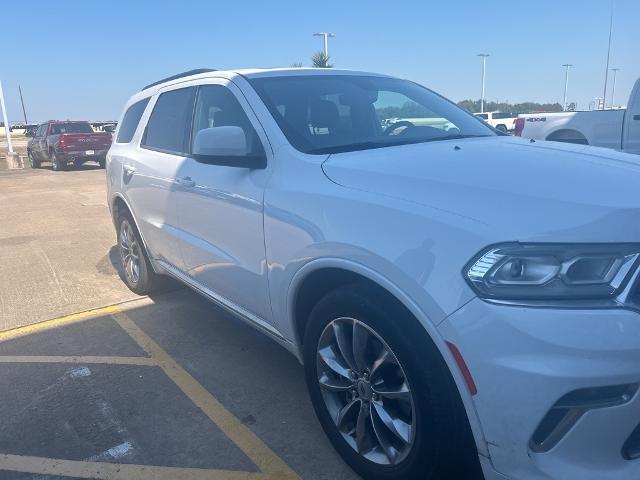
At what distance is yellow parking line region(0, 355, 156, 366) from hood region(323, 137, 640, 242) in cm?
215

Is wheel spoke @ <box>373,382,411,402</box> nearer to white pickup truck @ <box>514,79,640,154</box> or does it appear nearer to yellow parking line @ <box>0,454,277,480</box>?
yellow parking line @ <box>0,454,277,480</box>

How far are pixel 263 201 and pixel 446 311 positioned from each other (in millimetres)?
1266

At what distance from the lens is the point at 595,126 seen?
1008 cm

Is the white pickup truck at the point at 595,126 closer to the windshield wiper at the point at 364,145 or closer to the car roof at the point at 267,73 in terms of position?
the car roof at the point at 267,73

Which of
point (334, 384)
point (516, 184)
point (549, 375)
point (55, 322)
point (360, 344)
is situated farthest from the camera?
point (55, 322)

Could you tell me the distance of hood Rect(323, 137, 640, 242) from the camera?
73.5 inches

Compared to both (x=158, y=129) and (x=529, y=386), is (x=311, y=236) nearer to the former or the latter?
(x=529, y=386)

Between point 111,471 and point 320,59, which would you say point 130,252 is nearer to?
point 111,471

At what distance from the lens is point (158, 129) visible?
446 cm

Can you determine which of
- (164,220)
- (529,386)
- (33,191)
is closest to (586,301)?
(529,386)

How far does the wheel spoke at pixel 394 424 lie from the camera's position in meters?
2.25

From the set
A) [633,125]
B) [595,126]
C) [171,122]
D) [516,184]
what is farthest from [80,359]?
[595,126]

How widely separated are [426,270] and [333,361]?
2.68 feet

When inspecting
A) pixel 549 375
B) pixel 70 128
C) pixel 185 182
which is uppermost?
pixel 185 182
